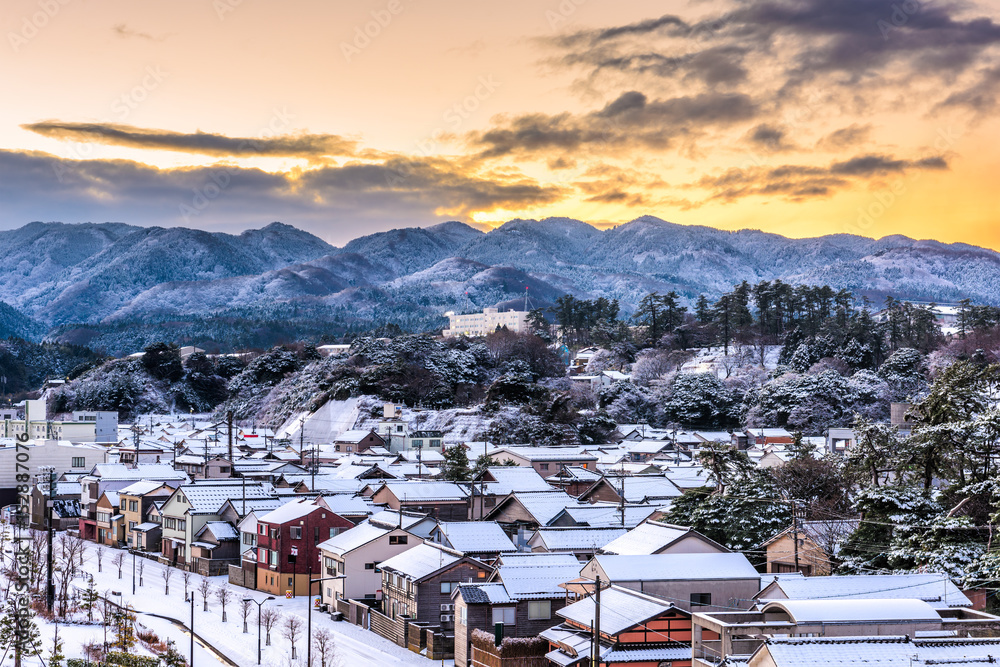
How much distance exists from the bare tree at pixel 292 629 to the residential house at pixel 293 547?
460 centimetres

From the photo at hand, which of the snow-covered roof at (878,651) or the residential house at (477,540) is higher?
the snow-covered roof at (878,651)

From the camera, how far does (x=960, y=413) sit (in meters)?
34.1

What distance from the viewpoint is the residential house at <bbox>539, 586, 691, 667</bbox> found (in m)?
22.3

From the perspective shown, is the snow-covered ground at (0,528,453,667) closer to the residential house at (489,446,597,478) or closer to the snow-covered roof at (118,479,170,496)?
the snow-covered roof at (118,479,170,496)

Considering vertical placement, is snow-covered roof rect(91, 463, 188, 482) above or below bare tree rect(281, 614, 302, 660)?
above

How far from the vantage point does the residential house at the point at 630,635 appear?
22312 mm

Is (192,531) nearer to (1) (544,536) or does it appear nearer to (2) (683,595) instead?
(1) (544,536)

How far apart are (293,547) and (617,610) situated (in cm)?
1667

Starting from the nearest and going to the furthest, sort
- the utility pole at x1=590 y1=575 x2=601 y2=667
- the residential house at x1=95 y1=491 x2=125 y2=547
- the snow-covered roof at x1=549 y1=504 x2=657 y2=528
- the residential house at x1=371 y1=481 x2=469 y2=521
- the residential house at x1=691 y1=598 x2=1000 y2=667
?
the residential house at x1=691 y1=598 x2=1000 y2=667
the utility pole at x1=590 y1=575 x2=601 y2=667
the snow-covered roof at x1=549 y1=504 x2=657 y2=528
the residential house at x1=371 y1=481 x2=469 y2=521
the residential house at x1=95 y1=491 x2=125 y2=547

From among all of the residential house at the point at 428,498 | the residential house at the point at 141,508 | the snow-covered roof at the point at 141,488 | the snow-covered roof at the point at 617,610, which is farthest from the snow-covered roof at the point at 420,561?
the snow-covered roof at the point at 141,488

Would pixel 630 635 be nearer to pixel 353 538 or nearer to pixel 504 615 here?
pixel 504 615

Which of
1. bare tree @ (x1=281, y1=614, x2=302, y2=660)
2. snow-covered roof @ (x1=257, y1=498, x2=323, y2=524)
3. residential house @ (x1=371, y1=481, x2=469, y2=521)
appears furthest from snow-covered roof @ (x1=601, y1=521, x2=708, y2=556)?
residential house @ (x1=371, y1=481, x2=469, y2=521)

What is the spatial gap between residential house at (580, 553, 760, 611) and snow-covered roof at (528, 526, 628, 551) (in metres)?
7.09

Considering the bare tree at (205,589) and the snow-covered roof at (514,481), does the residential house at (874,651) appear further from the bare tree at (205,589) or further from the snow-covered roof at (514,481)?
the snow-covered roof at (514,481)
